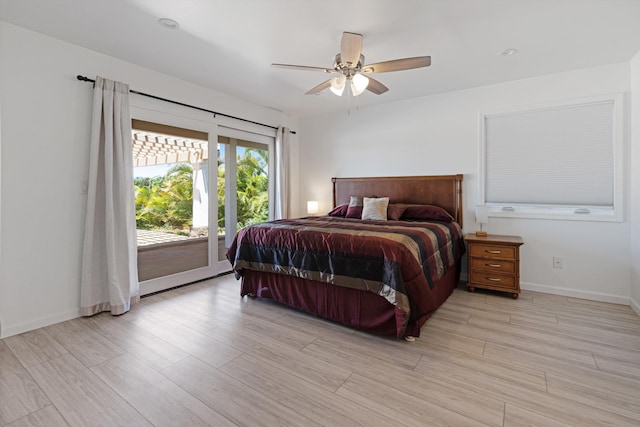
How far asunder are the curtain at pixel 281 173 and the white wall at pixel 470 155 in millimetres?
555

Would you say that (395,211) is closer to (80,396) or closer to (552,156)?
(552,156)

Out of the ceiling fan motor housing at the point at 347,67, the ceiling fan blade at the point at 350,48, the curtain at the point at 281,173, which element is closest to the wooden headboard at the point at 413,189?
the curtain at the point at 281,173

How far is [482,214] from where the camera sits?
11.7 ft

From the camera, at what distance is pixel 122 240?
299cm

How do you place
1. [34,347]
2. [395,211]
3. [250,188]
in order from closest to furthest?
[34,347]
[395,211]
[250,188]

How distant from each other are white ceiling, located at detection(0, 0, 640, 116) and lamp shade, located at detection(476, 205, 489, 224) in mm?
1554

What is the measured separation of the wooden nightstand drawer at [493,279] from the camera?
127 inches

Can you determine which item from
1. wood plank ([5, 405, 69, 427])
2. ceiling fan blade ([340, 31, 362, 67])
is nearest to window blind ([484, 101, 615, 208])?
ceiling fan blade ([340, 31, 362, 67])

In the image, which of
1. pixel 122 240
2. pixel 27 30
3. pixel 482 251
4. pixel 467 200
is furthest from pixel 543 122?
pixel 27 30

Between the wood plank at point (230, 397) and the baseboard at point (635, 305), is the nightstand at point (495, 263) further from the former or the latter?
the wood plank at point (230, 397)

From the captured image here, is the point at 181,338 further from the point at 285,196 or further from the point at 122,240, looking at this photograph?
the point at 285,196

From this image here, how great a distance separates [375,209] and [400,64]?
1901mm

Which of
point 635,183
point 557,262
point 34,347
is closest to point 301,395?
point 34,347

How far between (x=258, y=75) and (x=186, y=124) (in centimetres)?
111
